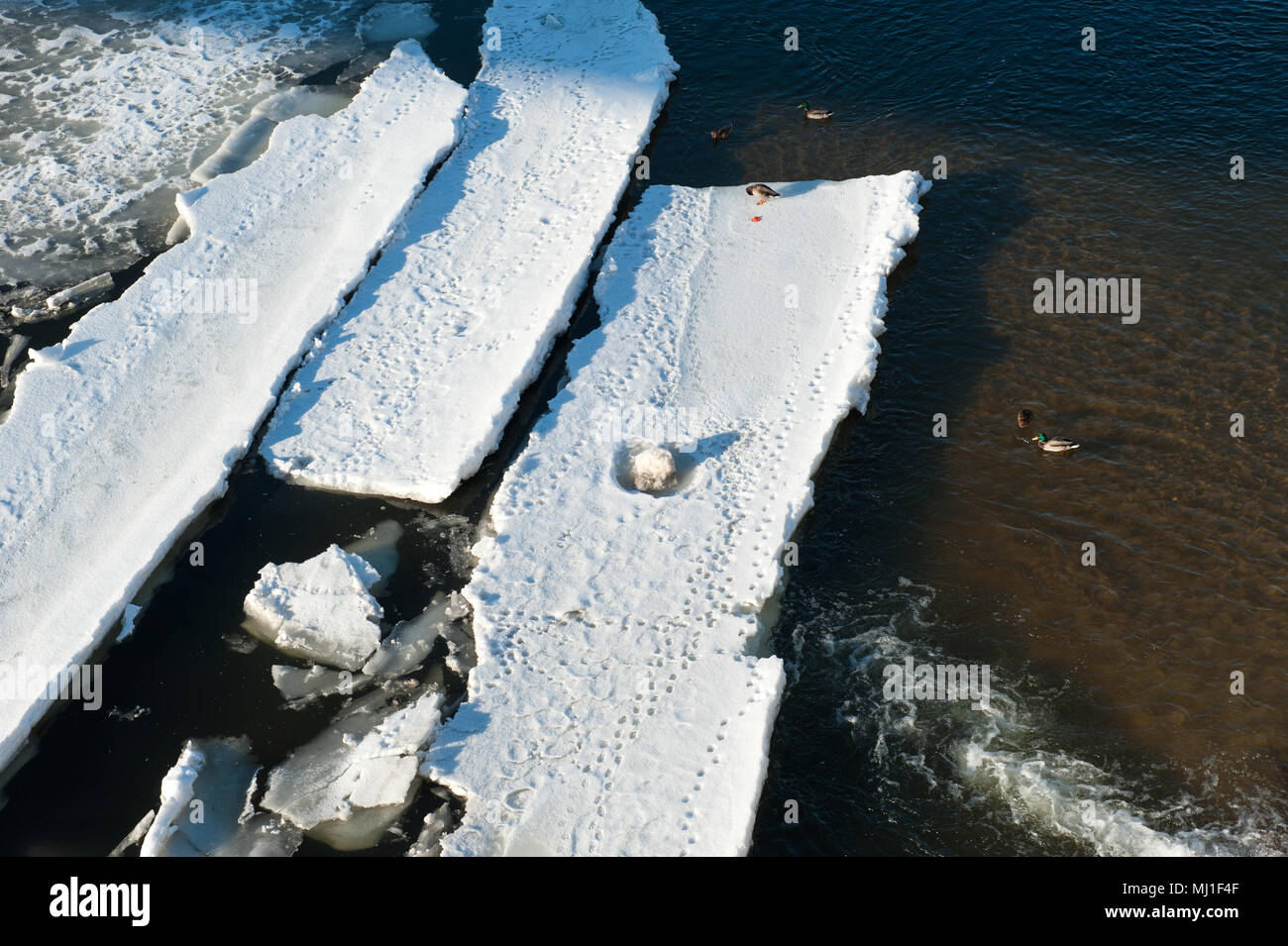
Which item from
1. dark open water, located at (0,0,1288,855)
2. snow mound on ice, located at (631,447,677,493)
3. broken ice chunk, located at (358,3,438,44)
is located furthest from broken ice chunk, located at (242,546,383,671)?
broken ice chunk, located at (358,3,438,44)

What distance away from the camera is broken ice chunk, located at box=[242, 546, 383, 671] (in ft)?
51.9

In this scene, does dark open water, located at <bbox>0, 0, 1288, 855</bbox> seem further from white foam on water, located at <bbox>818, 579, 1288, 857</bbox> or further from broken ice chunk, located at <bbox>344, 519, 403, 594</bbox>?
broken ice chunk, located at <bbox>344, 519, 403, 594</bbox>

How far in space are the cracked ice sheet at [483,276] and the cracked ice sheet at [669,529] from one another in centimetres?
99

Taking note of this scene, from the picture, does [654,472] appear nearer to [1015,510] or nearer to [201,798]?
[1015,510]

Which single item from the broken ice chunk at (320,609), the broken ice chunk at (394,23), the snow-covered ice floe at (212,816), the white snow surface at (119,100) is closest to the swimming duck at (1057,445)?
the broken ice chunk at (320,609)

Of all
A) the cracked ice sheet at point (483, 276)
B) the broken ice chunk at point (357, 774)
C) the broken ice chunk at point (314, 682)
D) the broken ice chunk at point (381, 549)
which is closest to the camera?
the broken ice chunk at point (357, 774)

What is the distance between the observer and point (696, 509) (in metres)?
17.3

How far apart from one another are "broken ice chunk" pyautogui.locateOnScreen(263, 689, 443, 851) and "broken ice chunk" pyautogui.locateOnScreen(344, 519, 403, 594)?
2.30 m

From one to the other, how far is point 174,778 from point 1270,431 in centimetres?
1791

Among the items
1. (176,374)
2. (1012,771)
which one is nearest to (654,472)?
(1012,771)

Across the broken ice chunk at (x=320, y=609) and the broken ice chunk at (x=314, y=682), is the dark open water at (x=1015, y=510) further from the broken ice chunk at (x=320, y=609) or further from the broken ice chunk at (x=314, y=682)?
the broken ice chunk at (x=320, y=609)

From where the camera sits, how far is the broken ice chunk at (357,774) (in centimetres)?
1395

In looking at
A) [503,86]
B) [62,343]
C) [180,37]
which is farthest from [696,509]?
[180,37]

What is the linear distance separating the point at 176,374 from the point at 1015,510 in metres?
14.9
